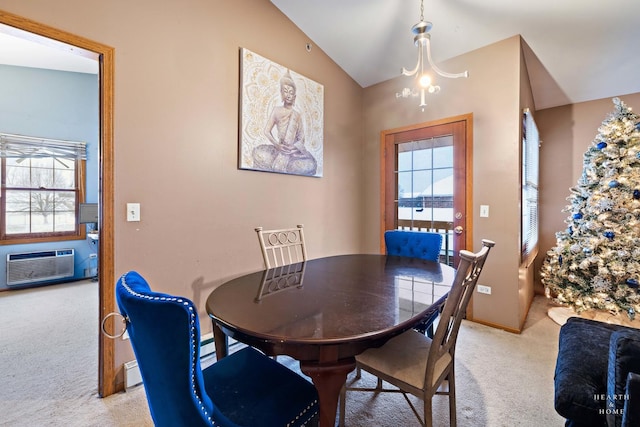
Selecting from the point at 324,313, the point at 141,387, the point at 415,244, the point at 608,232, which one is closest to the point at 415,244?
the point at 415,244

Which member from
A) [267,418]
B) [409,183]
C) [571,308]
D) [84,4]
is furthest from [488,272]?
[84,4]

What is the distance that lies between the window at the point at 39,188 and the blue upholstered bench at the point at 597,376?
590 centimetres

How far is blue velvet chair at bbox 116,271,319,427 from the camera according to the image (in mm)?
675

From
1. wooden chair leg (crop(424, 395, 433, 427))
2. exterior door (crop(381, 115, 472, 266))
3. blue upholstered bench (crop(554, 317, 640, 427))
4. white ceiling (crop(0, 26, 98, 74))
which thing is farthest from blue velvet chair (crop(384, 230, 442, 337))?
white ceiling (crop(0, 26, 98, 74))

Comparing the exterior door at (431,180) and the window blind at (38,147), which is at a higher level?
the window blind at (38,147)

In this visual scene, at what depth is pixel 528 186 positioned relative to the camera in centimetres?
306

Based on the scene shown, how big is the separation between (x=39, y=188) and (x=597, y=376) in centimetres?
620

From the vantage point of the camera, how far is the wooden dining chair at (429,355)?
44.6 inches

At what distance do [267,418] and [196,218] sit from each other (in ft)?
5.33

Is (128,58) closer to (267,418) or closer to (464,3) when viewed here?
(267,418)

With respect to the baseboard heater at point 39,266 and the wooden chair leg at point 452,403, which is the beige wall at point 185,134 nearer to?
the wooden chair leg at point 452,403

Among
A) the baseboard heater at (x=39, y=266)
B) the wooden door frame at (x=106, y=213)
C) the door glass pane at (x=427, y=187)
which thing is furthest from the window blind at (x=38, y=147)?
the door glass pane at (x=427, y=187)

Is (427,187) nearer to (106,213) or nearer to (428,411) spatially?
(428,411)

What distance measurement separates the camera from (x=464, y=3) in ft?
7.60
